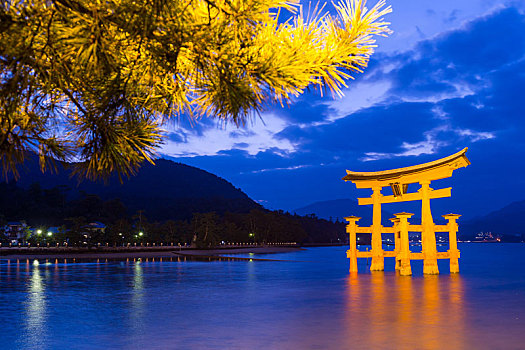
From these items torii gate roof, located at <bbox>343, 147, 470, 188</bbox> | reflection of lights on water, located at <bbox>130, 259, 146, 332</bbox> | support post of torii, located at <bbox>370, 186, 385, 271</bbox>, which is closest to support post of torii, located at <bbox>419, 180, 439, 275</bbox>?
torii gate roof, located at <bbox>343, 147, 470, 188</bbox>

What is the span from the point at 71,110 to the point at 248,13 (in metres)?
2.18

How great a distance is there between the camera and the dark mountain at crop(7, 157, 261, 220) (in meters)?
136

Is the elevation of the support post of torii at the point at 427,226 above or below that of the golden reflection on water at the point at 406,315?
above

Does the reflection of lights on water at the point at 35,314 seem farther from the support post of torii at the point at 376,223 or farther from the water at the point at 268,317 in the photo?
the support post of torii at the point at 376,223

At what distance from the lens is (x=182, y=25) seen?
13.3ft

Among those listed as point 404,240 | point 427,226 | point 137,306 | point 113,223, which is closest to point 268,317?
point 137,306

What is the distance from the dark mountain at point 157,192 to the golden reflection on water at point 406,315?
341 ft

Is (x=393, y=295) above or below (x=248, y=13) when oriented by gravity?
below

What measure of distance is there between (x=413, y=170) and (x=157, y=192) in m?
163

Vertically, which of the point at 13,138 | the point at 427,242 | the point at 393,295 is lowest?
the point at 393,295

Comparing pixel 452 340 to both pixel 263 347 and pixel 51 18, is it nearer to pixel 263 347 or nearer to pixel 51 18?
pixel 263 347

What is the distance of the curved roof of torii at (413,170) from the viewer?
17094 millimetres

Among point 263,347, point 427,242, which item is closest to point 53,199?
point 427,242

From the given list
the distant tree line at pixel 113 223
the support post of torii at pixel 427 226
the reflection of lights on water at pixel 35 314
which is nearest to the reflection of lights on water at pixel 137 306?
the reflection of lights on water at pixel 35 314
